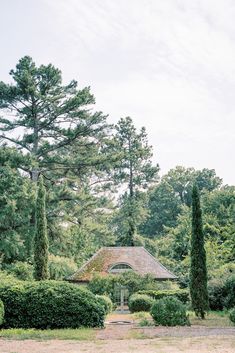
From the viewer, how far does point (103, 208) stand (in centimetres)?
3800

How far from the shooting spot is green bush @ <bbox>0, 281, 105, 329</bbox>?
16719 millimetres

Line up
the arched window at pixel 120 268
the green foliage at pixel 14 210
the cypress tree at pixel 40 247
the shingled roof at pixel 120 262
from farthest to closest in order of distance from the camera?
1. the arched window at pixel 120 268
2. the shingled roof at pixel 120 262
3. the green foliage at pixel 14 210
4. the cypress tree at pixel 40 247

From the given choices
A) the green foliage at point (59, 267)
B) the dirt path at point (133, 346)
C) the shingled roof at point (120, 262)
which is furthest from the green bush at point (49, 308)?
the shingled roof at point (120, 262)

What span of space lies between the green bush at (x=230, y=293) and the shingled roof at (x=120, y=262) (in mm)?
10064

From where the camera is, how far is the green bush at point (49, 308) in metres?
16.7

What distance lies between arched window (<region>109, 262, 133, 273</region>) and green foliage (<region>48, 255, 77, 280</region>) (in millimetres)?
3383

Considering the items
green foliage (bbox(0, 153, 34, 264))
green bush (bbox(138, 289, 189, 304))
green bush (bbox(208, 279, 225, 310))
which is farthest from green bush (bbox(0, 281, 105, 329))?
green bush (bbox(138, 289, 189, 304))

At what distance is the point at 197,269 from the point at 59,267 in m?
12.5

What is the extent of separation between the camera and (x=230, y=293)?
80.4ft

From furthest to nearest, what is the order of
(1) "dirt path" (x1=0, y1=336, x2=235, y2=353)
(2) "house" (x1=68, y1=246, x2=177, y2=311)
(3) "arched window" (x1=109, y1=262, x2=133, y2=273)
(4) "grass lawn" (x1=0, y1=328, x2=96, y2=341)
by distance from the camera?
(3) "arched window" (x1=109, y1=262, x2=133, y2=273)
(2) "house" (x1=68, y1=246, x2=177, y2=311)
(4) "grass lawn" (x1=0, y1=328, x2=96, y2=341)
(1) "dirt path" (x1=0, y1=336, x2=235, y2=353)

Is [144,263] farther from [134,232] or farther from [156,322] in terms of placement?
[156,322]

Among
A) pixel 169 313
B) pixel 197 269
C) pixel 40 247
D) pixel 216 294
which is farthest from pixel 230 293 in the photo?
pixel 40 247

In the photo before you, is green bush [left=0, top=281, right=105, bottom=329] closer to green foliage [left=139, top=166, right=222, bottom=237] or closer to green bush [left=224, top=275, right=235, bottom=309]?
green bush [left=224, top=275, right=235, bottom=309]

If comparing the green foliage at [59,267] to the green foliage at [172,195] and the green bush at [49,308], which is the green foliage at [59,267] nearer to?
the green bush at [49,308]
